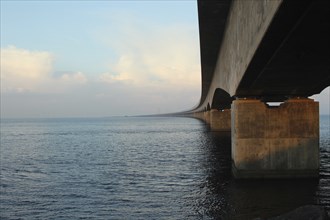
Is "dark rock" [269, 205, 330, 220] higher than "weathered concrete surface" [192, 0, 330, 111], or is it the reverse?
"weathered concrete surface" [192, 0, 330, 111]

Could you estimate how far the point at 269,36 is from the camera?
1097cm

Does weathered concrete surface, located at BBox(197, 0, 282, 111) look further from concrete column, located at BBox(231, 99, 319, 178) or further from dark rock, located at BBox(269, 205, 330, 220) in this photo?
dark rock, located at BBox(269, 205, 330, 220)

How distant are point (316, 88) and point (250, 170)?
5244mm

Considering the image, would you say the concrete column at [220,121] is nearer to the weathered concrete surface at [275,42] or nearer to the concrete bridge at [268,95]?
the weathered concrete surface at [275,42]

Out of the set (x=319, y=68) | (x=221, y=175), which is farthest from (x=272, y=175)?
(x=319, y=68)

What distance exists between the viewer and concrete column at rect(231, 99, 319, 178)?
762 inches

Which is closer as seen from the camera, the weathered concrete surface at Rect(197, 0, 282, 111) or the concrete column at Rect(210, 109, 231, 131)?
the weathered concrete surface at Rect(197, 0, 282, 111)

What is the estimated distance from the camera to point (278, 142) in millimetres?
19391

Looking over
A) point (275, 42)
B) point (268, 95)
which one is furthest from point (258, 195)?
point (275, 42)

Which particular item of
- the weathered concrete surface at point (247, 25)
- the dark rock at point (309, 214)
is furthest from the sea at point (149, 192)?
the weathered concrete surface at point (247, 25)

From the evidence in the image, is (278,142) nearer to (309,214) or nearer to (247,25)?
(247,25)

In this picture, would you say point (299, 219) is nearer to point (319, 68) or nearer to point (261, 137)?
point (319, 68)

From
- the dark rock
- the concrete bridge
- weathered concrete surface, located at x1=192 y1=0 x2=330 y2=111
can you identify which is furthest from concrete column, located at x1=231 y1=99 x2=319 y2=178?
the dark rock

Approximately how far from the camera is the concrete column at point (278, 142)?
762 inches
